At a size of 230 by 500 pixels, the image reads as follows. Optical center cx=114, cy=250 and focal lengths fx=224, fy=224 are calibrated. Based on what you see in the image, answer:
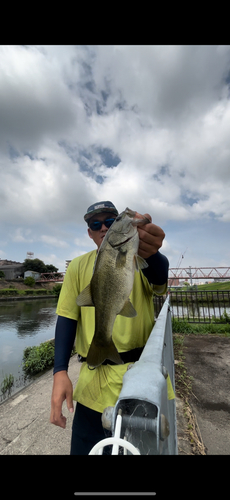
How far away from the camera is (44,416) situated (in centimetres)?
352

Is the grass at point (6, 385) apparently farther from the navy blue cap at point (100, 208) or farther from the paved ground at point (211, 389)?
the navy blue cap at point (100, 208)

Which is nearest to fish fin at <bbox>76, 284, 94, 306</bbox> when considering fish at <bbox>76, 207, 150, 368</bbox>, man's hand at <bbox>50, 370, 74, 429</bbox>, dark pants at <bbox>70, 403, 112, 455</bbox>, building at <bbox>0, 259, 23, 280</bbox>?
fish at <bbox>76, 207, 150, 368</bbox>

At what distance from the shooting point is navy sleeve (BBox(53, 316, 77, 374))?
1.72 metres

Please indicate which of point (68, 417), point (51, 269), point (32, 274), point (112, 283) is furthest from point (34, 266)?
point (112, 283)

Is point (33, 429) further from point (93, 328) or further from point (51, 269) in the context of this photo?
point (51, 269)

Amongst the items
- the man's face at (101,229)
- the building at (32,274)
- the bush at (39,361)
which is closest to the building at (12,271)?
the building at (32,274)

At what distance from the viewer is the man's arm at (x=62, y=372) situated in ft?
5.03

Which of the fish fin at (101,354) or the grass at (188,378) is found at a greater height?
the fish fin at (101,354)

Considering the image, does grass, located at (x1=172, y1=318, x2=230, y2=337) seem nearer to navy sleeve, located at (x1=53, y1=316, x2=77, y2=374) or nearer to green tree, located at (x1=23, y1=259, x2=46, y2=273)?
navy sleeve, located at (x1=53, y1=316, x2=77, y2=374)

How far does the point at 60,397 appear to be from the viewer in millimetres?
1548
